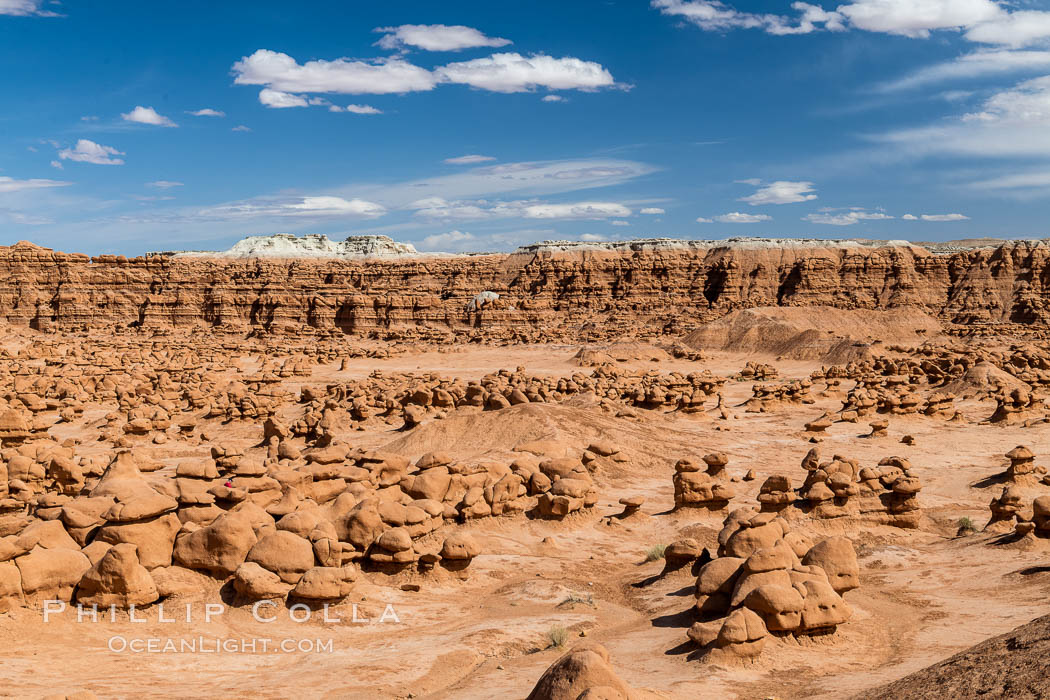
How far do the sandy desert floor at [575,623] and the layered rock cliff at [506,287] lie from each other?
44.5m

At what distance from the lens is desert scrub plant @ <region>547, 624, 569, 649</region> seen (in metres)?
7.48

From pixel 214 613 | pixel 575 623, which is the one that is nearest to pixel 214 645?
pixel 214 613

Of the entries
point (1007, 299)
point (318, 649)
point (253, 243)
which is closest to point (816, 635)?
point (318, 649)

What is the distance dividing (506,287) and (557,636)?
59292 mm

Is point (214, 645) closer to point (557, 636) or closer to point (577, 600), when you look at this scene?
point (557, 636)

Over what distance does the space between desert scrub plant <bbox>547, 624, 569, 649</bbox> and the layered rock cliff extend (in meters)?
48.9

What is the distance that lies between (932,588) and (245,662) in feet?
23.8

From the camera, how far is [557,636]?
750 centimetres

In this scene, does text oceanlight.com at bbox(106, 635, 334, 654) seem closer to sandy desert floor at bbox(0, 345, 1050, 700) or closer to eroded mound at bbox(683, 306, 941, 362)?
sandy desert floor at bbox(0, 345, 1050, 700)

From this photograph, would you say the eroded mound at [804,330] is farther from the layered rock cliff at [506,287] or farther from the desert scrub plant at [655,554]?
the desert scrub plant at [655,554]

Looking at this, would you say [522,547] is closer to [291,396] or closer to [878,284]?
[291,396]

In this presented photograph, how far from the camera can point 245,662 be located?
7.22m

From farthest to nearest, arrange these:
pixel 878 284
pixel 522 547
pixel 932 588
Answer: pixel 878 284 < pixel 522 547 < pixel 932 588

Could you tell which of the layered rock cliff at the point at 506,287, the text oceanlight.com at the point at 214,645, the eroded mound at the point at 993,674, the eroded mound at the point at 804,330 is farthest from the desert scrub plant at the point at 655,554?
the layered rock cliff at the point at 506,287
